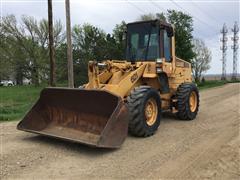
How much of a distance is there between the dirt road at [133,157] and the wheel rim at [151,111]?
1.09 ft

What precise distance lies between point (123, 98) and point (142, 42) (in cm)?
195

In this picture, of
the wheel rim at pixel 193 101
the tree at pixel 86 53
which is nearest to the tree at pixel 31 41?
the tree at pixel 86 53

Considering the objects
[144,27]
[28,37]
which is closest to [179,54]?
[28,37]

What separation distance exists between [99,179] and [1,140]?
3.15m

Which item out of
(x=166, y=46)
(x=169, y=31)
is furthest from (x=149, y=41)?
(x=169, y=31)

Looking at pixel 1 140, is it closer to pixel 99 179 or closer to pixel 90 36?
pixel 99 179

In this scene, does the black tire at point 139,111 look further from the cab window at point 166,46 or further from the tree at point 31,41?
the tree at point 31,41

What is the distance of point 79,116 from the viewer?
7609 mm

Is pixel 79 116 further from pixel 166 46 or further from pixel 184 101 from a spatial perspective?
pixel 184 101

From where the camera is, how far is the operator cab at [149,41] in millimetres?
9164

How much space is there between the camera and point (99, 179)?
5258mm

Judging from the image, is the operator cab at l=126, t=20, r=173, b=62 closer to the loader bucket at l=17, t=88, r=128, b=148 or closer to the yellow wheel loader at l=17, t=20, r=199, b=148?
the yellow wheel loader at l=17, t=20, r=199, b=148

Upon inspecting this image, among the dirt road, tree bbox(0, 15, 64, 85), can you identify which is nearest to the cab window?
the dirt road

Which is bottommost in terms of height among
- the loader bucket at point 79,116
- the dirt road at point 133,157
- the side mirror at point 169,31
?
the dirt road at point 133,157
